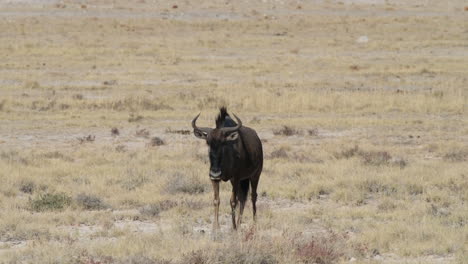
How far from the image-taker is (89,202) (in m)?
13.4

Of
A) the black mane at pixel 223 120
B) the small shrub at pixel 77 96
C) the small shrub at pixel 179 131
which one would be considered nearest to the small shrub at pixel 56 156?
the small shrub at pixel 179 131

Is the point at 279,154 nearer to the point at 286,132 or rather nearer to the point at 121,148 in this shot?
the point at 286,132

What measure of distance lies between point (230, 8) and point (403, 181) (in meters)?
54.8

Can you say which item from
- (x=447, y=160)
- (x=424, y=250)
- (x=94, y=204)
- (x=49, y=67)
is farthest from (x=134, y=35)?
(x=424, y=250)

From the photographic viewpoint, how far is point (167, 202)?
13.5 metres

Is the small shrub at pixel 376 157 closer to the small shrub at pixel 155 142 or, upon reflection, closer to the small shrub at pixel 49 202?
the small shrub at pixel 155 142

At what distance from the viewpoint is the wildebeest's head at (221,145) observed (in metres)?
10.8

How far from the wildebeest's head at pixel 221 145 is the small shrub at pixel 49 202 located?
10.4 feet

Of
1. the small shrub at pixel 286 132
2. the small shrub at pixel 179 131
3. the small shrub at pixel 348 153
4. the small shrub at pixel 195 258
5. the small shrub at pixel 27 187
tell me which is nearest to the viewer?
the small shrub at pixel 195 258

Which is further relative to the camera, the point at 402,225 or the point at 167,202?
the point at 167,202

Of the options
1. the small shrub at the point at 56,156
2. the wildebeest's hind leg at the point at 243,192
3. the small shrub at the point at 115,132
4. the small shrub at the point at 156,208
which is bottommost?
the small shrub at the point at 115,132

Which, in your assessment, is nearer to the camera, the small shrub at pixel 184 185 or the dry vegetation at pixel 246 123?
the dry vegetation at pixel 246 123

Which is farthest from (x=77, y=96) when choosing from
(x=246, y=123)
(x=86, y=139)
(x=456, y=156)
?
(x=456, y=156)

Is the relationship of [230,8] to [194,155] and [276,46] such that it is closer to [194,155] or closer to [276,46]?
[276,46]
